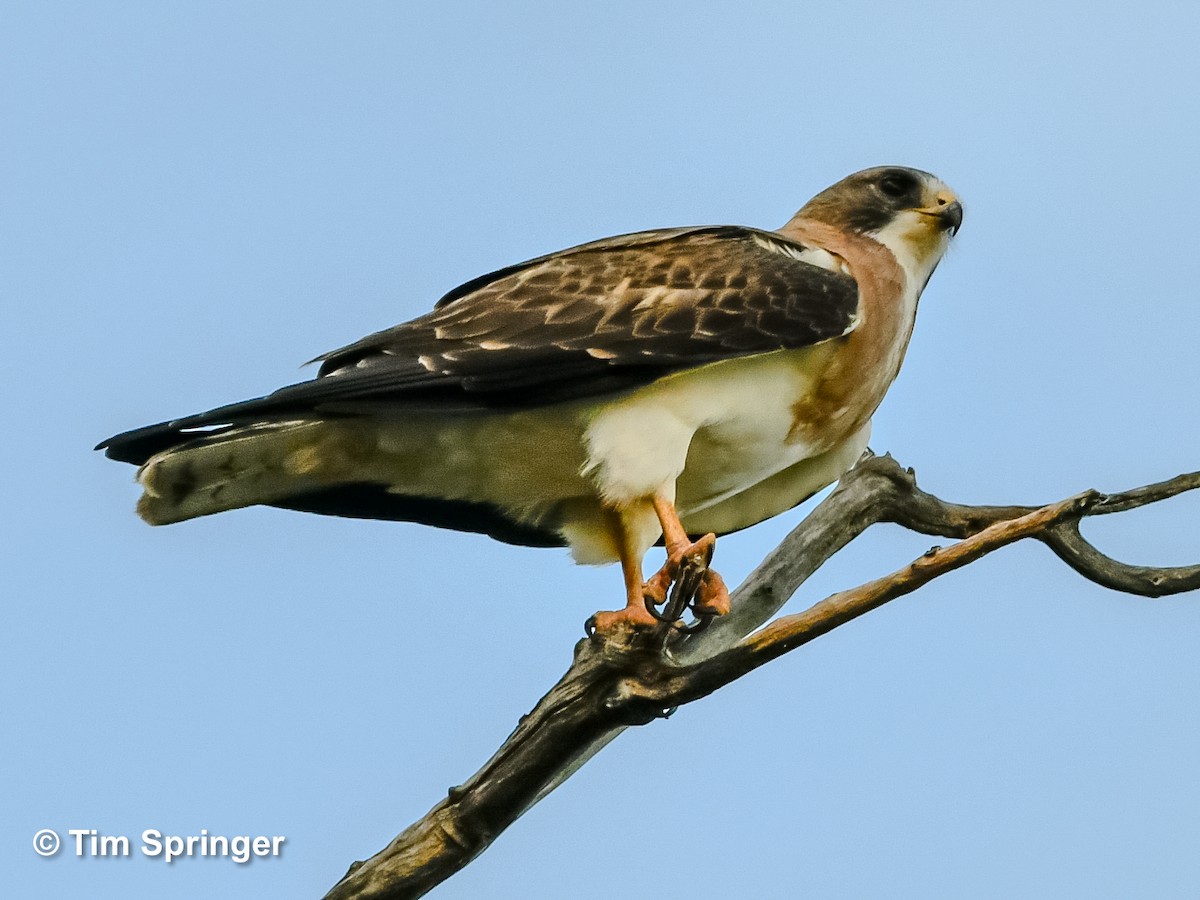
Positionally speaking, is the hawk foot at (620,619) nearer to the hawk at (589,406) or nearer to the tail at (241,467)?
the hawk at (589,406)

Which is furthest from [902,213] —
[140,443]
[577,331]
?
[140,443]

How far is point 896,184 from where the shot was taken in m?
7.05

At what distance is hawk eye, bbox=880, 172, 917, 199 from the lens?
703 cm

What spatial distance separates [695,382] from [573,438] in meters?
0.48

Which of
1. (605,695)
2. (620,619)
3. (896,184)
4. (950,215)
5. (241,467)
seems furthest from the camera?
(896,184)

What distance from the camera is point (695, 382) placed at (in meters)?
5.81

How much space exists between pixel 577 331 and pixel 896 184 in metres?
2.01

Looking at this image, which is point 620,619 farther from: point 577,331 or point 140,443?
point 140,443

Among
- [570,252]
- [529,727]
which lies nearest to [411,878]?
[529,727]

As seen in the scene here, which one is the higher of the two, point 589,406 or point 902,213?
point 902,213

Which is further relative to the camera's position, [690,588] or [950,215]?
[950,215]

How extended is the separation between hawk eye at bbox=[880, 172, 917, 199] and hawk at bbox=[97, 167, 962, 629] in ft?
2.13

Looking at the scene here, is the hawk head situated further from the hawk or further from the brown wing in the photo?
the brown wing

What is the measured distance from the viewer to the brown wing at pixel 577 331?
5.51 metres
